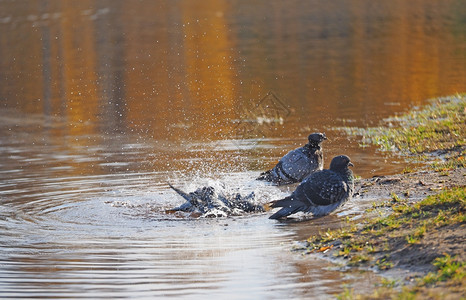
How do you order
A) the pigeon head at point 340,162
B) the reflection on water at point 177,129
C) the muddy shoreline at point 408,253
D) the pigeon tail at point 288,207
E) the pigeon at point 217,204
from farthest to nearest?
the pigeon at point 217,204
the pigeon head at point 340,162
the pigeon tail at point 288,207
the reflection on water at point 177,129
the muddy shoreline at point 408,253

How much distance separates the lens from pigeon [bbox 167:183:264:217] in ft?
34.3

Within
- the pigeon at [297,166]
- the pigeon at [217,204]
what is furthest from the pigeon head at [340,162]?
the pigeon at [297,166]

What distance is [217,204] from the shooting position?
10.5 meters

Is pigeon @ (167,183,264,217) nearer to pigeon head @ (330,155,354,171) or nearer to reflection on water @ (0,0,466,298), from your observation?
reflection on water @ (0,0,466,298)

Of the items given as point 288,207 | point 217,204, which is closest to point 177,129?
point 217,204

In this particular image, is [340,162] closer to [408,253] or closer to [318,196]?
[318,196]

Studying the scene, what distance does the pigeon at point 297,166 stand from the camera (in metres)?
12.6

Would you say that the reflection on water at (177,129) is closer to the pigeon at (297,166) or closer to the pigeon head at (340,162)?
the pigeon at (297,166)

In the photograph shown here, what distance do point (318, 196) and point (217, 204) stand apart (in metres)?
1.49

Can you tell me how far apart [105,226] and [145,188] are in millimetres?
2257

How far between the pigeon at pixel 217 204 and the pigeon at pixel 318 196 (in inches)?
25.8

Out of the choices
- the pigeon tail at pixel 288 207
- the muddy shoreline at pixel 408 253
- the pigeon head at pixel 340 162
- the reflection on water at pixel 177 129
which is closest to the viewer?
the muddy shoreline at pixel 408 253

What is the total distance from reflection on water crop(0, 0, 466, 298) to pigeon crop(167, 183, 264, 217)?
31cm

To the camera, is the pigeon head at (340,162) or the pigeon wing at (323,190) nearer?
the pigeon wing at (323,190)
